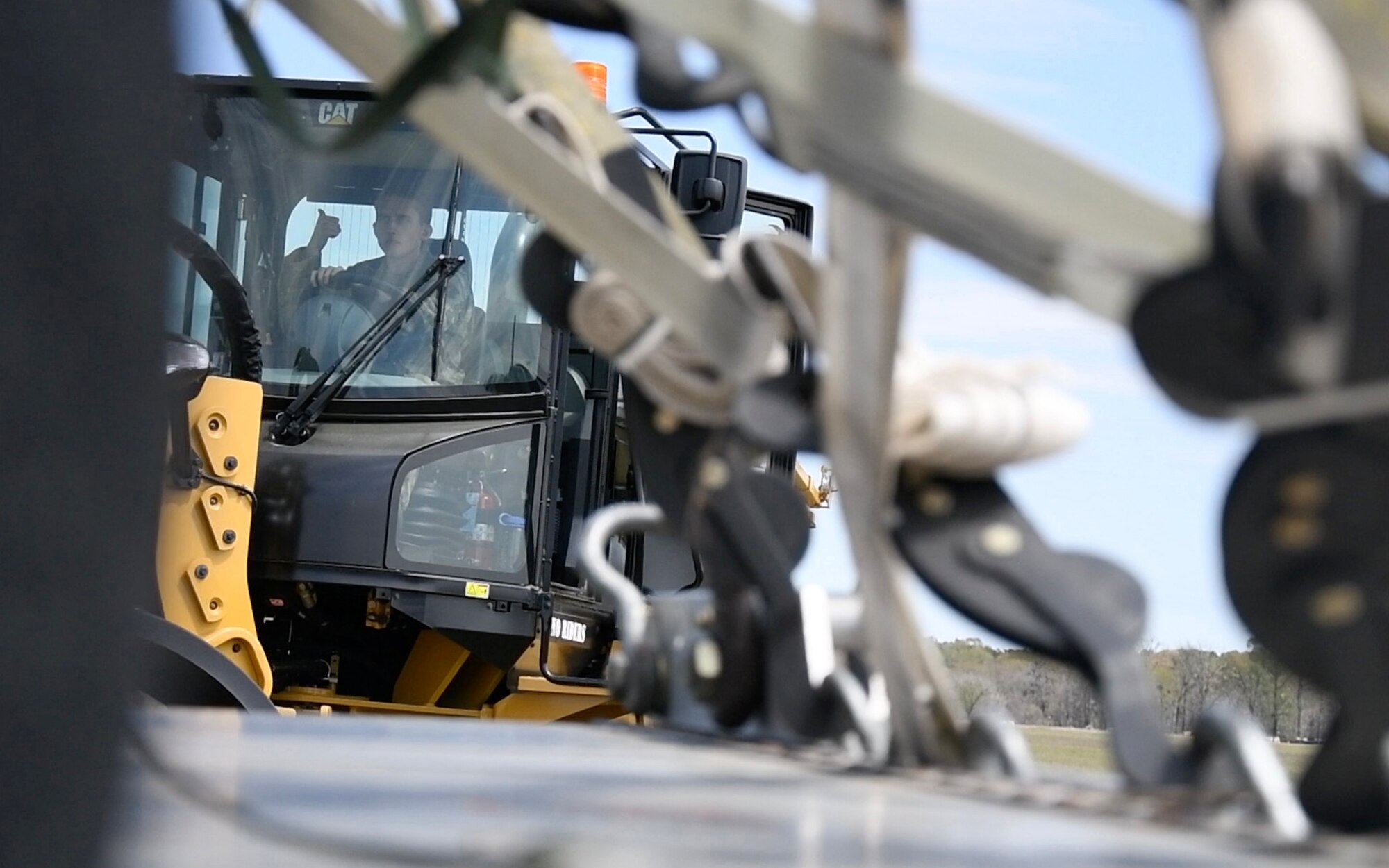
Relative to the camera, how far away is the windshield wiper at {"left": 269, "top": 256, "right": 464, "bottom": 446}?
21.3 feet

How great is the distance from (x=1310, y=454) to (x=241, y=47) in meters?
0.73

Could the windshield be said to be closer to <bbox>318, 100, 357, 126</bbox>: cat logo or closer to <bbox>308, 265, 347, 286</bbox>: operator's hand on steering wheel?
<bbox>308, 265, 347, 286</bbox>: operator's hand on steering wheel

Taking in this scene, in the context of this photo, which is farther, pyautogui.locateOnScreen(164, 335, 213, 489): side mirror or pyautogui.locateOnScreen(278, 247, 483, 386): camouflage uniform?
pyautogui.locateOnScreen(278, 247, 483, 386): camouflage uniform

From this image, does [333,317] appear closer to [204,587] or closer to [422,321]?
[422,321]

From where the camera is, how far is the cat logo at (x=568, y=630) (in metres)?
6.83

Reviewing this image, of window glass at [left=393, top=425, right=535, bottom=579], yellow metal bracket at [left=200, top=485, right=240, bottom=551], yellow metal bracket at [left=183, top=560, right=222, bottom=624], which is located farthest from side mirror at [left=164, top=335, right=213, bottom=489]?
window glass at [left=393, top=425, right=535, bottom=579]

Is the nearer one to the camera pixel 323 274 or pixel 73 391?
pixel 73 391

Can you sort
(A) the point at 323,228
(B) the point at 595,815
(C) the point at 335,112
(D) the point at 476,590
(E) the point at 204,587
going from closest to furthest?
(B) the point at 595,815
(E) the point at 204,587
(D) the point at 476,590
(A) the point at 323,228
(C) the point at 335,112

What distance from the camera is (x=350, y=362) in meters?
6.52

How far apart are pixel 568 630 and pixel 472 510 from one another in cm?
73

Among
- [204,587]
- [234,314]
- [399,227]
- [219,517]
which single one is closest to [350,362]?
[399,227]

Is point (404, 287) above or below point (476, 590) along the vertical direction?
above

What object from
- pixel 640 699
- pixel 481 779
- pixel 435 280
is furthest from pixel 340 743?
pixel 435 280

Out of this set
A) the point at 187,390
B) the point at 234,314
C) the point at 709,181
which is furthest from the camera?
the point at 709,181
